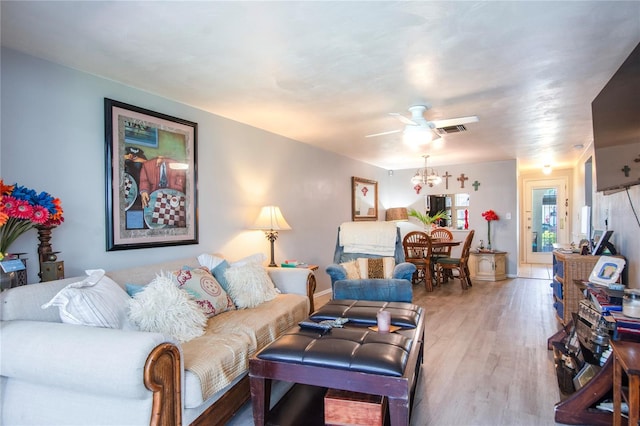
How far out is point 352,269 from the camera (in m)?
3.66

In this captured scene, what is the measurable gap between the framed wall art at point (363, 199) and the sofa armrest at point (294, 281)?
297 centimetres

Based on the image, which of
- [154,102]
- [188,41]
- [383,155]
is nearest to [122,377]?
[188,41]

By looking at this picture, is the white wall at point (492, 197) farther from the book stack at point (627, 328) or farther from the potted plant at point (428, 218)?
the book stack at point (627, 328)

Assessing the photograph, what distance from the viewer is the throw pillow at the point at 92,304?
165cm

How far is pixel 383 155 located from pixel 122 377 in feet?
16.8

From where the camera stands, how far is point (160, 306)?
6.44ft

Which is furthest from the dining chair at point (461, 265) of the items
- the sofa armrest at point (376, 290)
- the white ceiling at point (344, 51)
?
the sofa armrest at point (376, 290)

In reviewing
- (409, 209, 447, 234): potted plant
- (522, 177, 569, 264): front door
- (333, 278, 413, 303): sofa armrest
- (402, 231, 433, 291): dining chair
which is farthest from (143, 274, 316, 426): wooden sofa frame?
(522, 177, 569, 264): front door

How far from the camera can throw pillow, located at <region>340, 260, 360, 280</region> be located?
3608 mm

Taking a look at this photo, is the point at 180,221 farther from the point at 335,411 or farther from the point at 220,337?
the point at 335,411

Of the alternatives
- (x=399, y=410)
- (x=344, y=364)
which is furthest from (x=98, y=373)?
(x=399, y=410)

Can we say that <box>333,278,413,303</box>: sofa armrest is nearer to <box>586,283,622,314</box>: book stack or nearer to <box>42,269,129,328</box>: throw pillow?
<box>586,283,622,314</box>: book stack

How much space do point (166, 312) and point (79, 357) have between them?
0.60 m

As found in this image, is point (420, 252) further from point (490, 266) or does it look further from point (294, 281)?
point (294, 281)
